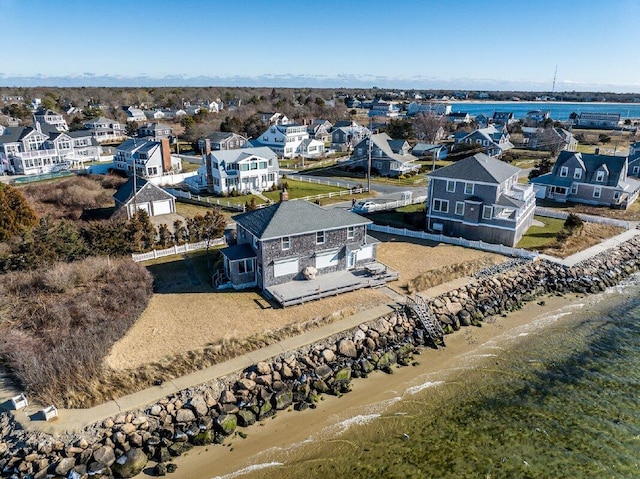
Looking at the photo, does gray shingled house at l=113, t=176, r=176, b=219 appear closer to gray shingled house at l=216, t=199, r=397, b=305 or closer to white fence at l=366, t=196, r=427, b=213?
gray shingled house at l=216, t=199, r=397, b=305

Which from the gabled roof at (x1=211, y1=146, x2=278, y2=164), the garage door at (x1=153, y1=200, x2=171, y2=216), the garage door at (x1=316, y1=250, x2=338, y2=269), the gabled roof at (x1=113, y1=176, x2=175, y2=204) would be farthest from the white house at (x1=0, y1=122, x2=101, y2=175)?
the garage door at (x1=316, y1=250, x2=338, y2=269)

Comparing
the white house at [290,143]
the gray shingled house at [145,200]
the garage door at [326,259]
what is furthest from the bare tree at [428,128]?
the garage door at [326,259]

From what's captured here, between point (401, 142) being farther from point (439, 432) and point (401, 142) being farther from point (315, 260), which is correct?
point (439, 432)

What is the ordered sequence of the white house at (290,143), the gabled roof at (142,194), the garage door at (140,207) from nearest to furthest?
the garage door at (140,207)
the gabled roof at (142,194)
the white house at (290,143)

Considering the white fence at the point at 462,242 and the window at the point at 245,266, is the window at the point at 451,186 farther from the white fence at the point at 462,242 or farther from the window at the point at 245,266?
the window at the point at 245,266

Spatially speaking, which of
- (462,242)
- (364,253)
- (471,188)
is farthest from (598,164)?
(364,253)
